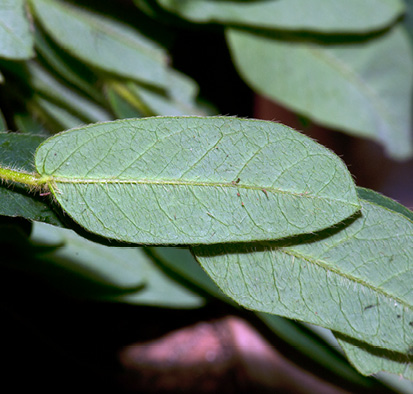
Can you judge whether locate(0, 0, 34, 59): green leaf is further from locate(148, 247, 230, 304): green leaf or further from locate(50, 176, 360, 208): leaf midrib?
locate(148, 247, 230, 304): green leaf

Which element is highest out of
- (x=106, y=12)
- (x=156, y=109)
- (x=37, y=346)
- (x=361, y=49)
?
(x=361, y=49)

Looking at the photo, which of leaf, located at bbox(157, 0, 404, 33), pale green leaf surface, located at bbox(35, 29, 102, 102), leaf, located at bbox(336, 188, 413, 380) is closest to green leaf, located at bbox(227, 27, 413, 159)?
leaf, located at bbox(157, 0, 404, 33)

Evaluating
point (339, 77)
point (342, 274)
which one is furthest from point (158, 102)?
point (342, 274)

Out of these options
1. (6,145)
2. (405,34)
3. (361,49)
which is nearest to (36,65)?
(6,145)

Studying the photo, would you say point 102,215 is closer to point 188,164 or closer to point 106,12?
point 188,164

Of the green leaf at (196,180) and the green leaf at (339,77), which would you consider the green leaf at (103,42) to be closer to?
the green leaf at (339,77)

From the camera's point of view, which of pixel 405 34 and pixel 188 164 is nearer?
pixel 188 164

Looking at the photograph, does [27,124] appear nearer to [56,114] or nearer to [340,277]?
[56,114]
